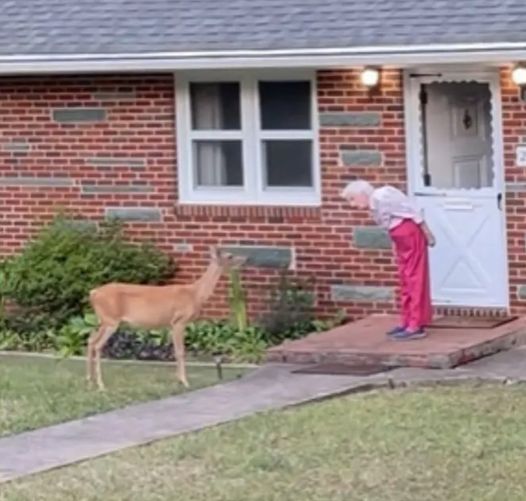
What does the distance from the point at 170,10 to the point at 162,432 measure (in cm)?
674

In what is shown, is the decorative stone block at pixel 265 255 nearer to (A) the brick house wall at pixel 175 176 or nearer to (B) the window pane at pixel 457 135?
(A) the brick house wall at pixel 175 176

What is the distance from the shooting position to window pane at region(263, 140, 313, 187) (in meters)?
18.5

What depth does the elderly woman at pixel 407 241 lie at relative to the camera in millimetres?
16719

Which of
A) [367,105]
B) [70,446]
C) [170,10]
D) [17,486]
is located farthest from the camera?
[170,10]

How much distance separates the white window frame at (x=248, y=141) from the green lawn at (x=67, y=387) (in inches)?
93.2

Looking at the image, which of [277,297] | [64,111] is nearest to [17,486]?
[277,297]

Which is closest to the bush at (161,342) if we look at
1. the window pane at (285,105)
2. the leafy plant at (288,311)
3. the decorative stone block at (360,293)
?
the leafy plant at (288,311)

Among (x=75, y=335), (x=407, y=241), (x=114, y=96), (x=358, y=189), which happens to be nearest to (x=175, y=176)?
(x=114, y=96)

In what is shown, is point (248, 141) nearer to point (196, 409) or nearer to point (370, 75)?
point (370, 75)

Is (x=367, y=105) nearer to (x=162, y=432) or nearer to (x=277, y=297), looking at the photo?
(x=277, y=297)

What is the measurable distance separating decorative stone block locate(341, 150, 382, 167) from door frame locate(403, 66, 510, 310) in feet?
0.89

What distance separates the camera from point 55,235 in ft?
62.0

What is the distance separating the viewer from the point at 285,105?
18.6m

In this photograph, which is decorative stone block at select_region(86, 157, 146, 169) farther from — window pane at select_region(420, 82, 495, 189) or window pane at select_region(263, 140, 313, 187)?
window pane at select_region(420, 82, 495, 189)
